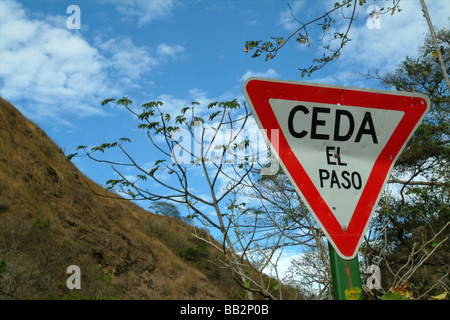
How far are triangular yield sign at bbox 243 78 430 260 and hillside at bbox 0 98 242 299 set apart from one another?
12.0 m

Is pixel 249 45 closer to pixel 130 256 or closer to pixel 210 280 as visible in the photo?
pixel 130 256

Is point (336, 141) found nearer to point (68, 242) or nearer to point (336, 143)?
point (336, 143)

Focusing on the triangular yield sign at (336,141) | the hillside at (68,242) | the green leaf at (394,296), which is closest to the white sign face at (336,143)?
the triangular yield sign at (336,141)

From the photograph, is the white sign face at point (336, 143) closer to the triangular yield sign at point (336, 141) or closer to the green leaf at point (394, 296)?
the triangular yield sign at point (336, 141)

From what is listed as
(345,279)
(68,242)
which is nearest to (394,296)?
(345,279)

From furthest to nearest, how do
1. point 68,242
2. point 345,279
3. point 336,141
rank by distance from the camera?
point 68,242
point 336,141
point 345,279

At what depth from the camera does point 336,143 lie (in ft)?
5.98

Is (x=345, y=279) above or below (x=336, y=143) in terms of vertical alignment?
below

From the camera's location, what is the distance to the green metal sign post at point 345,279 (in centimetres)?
159

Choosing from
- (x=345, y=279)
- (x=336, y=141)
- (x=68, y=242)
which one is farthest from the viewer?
(x=68, y=242)

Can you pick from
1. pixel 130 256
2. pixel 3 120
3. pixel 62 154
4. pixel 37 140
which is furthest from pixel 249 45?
pixel 62 154

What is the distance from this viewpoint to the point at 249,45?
489 centimetres

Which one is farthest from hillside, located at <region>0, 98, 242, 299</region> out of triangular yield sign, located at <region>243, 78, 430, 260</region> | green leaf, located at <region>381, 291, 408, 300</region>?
green leaf, located at <region>381, 291, 408, 300</region>

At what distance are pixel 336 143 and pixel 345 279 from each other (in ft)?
1.98
